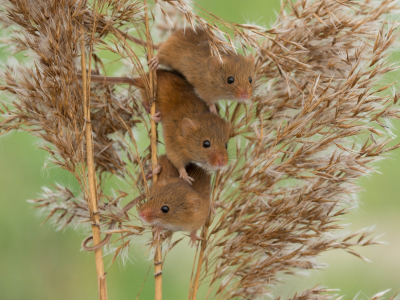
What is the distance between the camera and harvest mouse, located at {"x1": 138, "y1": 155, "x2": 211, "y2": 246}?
1529mm

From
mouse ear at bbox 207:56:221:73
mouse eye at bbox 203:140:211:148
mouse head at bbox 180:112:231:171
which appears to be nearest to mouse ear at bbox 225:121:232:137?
mouse head at bbox 180:112:231:171

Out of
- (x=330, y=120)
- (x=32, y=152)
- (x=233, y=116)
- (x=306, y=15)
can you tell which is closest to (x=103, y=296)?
(x=233, y=116)

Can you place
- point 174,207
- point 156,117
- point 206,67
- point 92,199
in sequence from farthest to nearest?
point 206,67 → point 156,117 → point 174,207 → point 92,199

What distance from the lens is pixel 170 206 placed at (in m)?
1.56

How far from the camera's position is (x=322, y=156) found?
1.59 m

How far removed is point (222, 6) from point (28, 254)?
229 centimetres

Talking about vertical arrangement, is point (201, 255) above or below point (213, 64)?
below

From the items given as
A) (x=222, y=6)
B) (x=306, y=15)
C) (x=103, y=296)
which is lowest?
(x=103, y=296)

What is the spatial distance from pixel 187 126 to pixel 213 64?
1.02ft

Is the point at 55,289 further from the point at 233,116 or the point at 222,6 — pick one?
the point at 222,6

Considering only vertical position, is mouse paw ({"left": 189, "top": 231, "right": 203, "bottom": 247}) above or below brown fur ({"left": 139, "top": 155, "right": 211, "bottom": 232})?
below

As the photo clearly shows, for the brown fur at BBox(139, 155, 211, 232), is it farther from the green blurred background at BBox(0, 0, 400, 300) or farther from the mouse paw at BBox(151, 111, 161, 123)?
the green blurred background at BBox(0, 0, 400, 300)

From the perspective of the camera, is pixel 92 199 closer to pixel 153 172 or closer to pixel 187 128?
pixel 153 172

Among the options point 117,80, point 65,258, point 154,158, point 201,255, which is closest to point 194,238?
point 201,255
